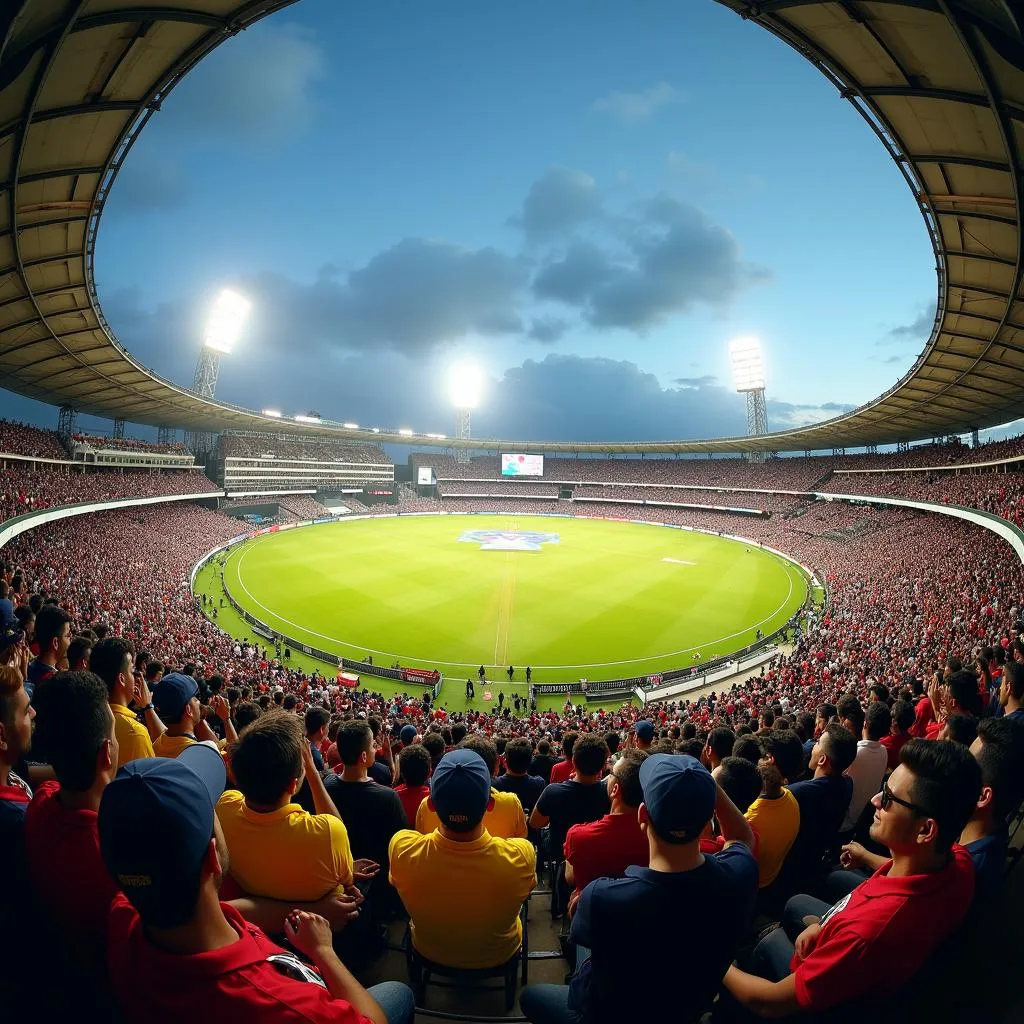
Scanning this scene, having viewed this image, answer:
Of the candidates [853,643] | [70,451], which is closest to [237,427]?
[70,451]

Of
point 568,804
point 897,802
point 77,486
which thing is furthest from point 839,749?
point 77,486

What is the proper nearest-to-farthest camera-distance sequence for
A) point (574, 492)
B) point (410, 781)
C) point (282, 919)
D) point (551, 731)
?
point (282, 919)
point (410, 781)
point (551, 731)
point (574, 492)

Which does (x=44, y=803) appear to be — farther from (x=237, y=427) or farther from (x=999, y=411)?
(x=237, y=427)

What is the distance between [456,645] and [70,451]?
4038 cm

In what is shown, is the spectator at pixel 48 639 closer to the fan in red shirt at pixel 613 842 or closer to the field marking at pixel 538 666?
the fan in red shirt at pixel 613 842

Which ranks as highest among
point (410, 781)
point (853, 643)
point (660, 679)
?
point (410, 781)

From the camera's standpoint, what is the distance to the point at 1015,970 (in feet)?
9.89

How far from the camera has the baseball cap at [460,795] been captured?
3.17m

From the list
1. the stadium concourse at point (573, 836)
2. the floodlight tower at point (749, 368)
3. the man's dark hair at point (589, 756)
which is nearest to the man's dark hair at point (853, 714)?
the stadium concourse at point (573, 836)

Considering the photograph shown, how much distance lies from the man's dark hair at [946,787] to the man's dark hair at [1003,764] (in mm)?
1012

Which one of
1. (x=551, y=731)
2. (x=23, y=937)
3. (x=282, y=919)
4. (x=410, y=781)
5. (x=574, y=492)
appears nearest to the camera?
(x=23, y=937)

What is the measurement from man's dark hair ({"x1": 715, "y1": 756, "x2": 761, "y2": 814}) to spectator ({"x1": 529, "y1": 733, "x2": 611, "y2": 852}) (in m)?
1.17

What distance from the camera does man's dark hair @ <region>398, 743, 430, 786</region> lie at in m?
5.39

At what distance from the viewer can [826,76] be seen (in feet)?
39.2
